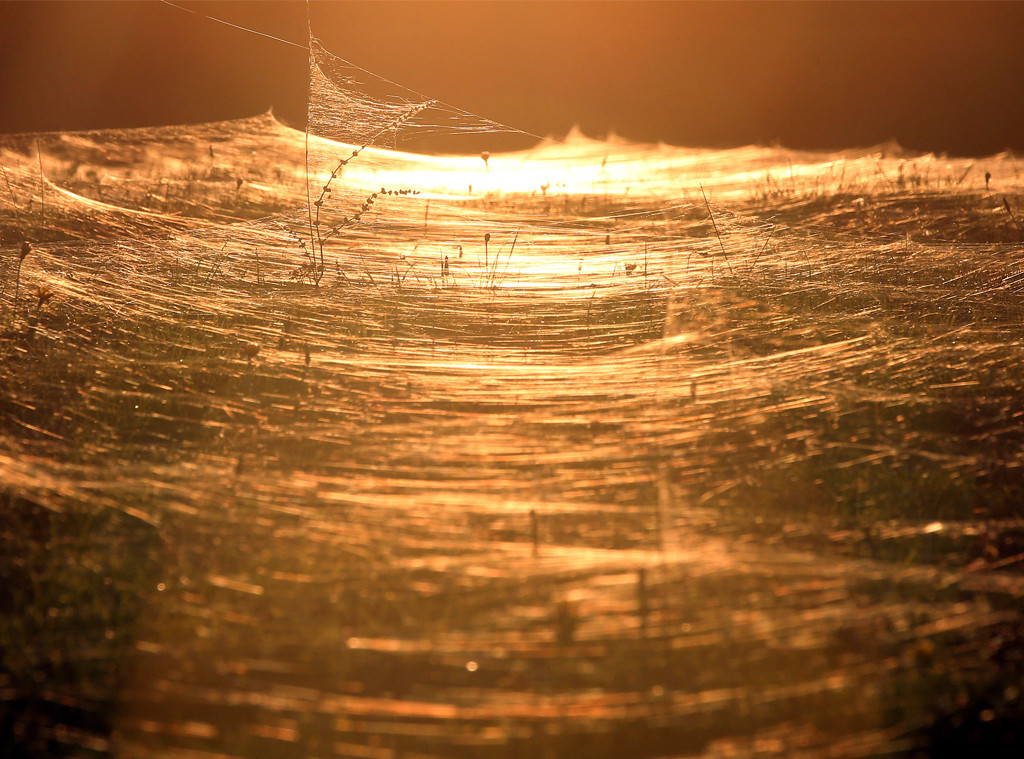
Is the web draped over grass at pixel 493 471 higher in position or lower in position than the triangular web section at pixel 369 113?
lower

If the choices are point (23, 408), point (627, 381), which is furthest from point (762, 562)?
point (23, 408)

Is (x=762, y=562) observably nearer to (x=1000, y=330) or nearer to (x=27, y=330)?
(x=1000, y=330)

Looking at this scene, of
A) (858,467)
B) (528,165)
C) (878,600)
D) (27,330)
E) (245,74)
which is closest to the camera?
(878,600)

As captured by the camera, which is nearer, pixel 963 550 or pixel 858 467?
A: pixel 963 550

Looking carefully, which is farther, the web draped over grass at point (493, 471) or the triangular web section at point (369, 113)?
the triangular web section at point (369, 113)

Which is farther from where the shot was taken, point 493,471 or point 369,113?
point 369,113

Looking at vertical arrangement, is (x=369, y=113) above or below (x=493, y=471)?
above

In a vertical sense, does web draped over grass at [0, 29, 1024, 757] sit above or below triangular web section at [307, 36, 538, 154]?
below

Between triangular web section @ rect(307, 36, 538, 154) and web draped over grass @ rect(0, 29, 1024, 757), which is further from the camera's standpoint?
triangular web section @ rect(307, 36, 538, 154)
